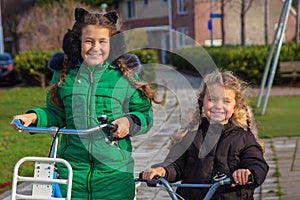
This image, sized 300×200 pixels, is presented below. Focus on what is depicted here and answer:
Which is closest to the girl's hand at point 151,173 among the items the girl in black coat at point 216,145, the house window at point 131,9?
the girl in black coat at point 216,145

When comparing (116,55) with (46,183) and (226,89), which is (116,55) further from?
(46,183)

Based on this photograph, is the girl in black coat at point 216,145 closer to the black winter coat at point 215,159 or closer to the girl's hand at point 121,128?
the black winter coat at point 215,159

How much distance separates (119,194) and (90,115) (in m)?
0.52

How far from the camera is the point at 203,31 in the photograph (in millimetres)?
46125

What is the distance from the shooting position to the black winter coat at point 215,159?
3668mm

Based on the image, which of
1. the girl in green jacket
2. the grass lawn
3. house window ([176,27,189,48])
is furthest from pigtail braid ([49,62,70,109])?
the grass lawn

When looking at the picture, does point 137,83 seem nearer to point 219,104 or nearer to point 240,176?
point 219,104

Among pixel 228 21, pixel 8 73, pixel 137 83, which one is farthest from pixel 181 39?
pixel 228 21

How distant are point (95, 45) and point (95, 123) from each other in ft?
1.53

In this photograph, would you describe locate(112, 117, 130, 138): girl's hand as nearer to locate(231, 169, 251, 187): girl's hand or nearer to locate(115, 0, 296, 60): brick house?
locate(231, 169, 251, 187): girl's hand

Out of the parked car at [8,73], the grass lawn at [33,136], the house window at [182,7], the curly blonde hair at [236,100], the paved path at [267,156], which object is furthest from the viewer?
the house window at [182,7]

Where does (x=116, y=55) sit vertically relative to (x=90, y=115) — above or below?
above

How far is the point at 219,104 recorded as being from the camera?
12.3 feet

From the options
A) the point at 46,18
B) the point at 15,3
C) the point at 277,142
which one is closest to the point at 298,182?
the point at 277,142
